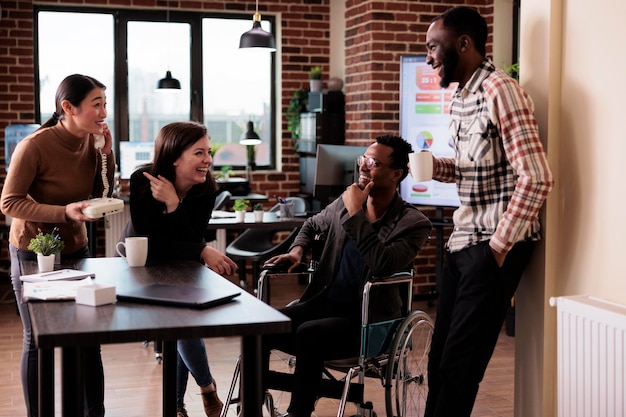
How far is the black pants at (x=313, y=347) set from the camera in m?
3.01

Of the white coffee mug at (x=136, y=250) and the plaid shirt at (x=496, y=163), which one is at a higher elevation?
the plaid shirt at (x=496, y=163)

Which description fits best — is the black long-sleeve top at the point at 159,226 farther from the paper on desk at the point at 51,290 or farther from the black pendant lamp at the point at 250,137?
the black pendant lamp at the point at 250,137

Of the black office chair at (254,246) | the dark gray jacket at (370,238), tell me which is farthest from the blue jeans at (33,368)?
the black office chair at (254,246)

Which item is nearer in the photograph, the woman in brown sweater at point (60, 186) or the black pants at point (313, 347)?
the black pants at point (313, 347)

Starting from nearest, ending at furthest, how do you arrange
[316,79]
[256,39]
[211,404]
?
[211,404] → [256,39] → [316,79]

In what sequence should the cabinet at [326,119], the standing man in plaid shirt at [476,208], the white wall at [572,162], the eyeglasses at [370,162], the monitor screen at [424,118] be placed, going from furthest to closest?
the cabinet at [326,119], the monitor screen at [424,118], the eyeglasses at [370,162], the standing man in plaid shirt at [476,208], the white wall at [572,162]

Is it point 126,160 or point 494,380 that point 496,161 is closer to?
point 494,380

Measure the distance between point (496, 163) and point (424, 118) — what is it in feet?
Result: 12.0

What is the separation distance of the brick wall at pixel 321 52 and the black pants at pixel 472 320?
3957mm

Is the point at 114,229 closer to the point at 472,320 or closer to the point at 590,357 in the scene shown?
the point at 472,320

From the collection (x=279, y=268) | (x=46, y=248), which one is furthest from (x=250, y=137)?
(x=46, y=248)

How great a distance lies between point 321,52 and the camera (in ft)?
26.6

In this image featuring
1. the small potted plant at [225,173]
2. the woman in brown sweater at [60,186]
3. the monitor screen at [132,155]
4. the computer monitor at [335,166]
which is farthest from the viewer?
the small potted plant at [225,173]

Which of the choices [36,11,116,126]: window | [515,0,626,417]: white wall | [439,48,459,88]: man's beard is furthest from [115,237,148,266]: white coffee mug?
[36,11,116,126]: window
